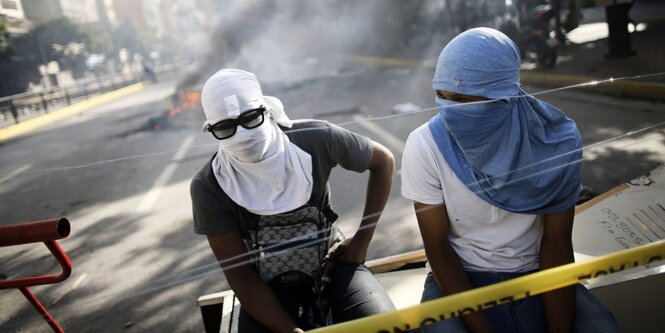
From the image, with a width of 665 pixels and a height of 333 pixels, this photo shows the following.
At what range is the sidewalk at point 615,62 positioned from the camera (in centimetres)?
495

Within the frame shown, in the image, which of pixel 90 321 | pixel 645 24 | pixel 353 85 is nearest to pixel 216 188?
pixel 90 321

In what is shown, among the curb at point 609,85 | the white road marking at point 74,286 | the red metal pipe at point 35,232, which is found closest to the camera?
the red metal pipe at point 35,232

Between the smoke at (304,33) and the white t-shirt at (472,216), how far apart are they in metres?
14.5

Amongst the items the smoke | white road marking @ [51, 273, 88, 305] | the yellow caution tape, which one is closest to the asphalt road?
white road marking @ [51, 273, 88, 305]

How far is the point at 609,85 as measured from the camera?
5891mm

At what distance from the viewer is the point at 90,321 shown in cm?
309

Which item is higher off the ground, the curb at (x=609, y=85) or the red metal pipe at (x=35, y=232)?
the red metal pipe at (x=35, y=232)

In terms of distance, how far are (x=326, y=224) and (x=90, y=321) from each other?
1979mm

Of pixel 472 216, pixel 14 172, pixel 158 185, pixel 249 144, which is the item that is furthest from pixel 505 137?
pixel 14 172

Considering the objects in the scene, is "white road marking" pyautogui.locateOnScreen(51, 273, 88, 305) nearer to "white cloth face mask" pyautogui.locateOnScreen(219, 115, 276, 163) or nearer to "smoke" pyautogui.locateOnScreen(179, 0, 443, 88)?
"white cloth face mask" pyautogui.locateOnScreen(219, 115, 276, 163)

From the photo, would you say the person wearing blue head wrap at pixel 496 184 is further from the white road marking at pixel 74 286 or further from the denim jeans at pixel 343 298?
the white road marking at pixel 74 286

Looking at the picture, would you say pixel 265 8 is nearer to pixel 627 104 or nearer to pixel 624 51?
pixel 624 51

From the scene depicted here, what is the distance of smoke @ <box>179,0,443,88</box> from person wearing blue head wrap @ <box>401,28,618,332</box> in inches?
574

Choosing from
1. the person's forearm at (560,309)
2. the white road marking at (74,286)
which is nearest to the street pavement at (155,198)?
the white road marking at (74,286)
